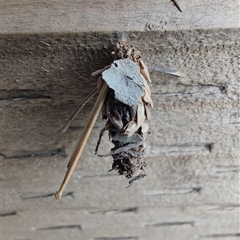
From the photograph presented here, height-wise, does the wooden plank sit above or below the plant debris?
above

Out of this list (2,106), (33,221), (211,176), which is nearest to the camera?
(2,106)

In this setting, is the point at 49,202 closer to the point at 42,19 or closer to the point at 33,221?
the point at 33,221

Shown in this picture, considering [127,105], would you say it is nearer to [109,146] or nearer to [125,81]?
[125,81]

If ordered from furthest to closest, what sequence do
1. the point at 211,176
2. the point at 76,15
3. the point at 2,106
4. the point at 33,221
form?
the point at 33,221 → the point at 211,176 → the point at 2,106 → the point at 76,15

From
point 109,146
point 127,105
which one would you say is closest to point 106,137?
point 109,146

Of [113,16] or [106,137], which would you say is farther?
[106,137]

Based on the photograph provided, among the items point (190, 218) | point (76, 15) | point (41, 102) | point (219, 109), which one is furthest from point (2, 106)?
point (190, 218)
